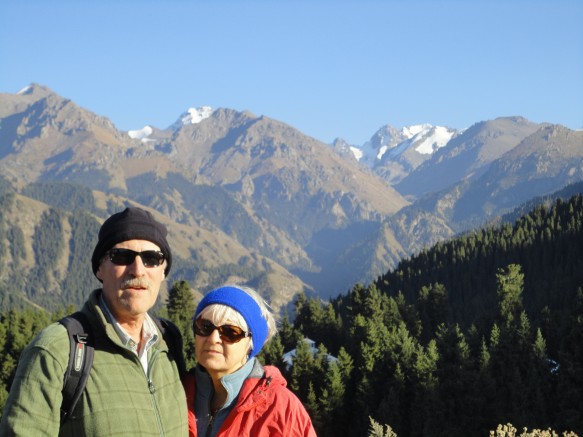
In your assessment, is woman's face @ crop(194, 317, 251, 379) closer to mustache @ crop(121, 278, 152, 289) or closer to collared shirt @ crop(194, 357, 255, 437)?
collared shirt @ crop(194, 357, 255, 437)

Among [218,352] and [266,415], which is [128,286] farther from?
[266,415]

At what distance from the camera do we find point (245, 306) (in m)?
8.23

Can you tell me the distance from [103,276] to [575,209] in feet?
621

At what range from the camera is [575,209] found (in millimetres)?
178875

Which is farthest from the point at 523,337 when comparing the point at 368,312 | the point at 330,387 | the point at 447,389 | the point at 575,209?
the point at 575,209

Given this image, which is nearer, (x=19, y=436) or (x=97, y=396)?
(x=19, y=436)

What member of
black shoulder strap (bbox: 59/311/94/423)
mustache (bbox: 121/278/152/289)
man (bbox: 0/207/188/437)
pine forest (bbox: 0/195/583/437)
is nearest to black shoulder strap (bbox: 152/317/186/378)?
man (bbox: 0/207/188/437)

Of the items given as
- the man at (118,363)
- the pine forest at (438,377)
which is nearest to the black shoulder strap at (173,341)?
the man at (118,363)

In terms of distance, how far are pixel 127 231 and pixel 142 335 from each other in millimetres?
1280

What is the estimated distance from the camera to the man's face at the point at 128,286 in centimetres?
732

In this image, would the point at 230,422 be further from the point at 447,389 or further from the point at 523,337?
the point at 523,337

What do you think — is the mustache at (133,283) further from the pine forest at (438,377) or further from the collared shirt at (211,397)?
the pine forest at (438,377)

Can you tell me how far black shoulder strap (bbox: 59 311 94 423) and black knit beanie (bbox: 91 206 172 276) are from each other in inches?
40.0

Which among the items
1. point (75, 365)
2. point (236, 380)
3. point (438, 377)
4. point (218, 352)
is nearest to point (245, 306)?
point (218, 352)
